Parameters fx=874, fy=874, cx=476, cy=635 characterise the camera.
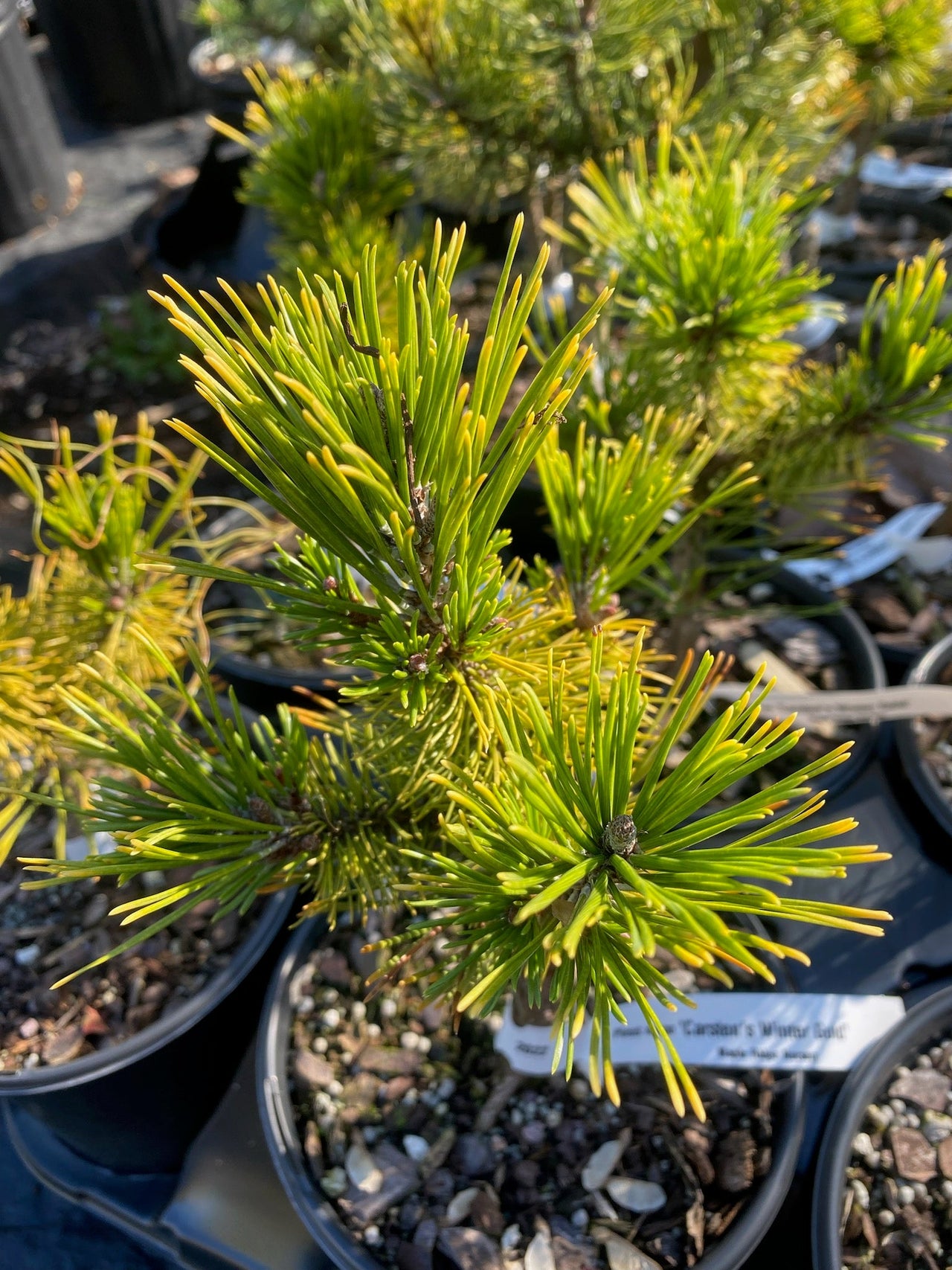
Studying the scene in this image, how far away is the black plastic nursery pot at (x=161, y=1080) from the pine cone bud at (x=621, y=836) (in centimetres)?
41

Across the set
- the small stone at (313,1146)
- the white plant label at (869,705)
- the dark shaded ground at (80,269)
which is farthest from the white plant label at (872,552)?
the dark shaded ground at (80,269)

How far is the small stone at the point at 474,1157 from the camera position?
0.58 m

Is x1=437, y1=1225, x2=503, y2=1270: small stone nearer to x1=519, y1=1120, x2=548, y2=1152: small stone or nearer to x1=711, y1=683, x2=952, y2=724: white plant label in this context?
x1=519, y1=1120, x2=548, y2=1152: small stone

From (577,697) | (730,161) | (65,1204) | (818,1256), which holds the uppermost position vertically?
(730,161)

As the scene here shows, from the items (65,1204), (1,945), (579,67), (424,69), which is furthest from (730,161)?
(65,1204)

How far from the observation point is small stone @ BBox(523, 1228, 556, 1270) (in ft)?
1.73

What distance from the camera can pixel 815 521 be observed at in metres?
1.00

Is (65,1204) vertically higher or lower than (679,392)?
lower

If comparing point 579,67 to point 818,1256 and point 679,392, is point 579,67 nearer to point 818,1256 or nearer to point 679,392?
point 679,392

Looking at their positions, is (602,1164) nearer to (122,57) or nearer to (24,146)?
(24,146)

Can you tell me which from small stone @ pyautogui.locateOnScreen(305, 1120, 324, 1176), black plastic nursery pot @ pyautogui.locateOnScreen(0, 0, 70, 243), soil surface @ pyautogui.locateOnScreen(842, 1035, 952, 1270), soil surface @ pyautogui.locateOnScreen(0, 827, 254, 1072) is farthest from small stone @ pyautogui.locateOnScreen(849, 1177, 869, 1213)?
black plastic nursery pot @ pyautogui.locateOnScreen(0, 0, 70, 243)

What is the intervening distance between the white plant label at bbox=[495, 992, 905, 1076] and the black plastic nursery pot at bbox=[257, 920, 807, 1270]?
24 mm

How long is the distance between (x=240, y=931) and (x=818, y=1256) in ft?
1.48

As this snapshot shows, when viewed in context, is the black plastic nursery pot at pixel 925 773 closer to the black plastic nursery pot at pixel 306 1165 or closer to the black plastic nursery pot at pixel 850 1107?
the black plastic nursery pot at pixel 850 1107
